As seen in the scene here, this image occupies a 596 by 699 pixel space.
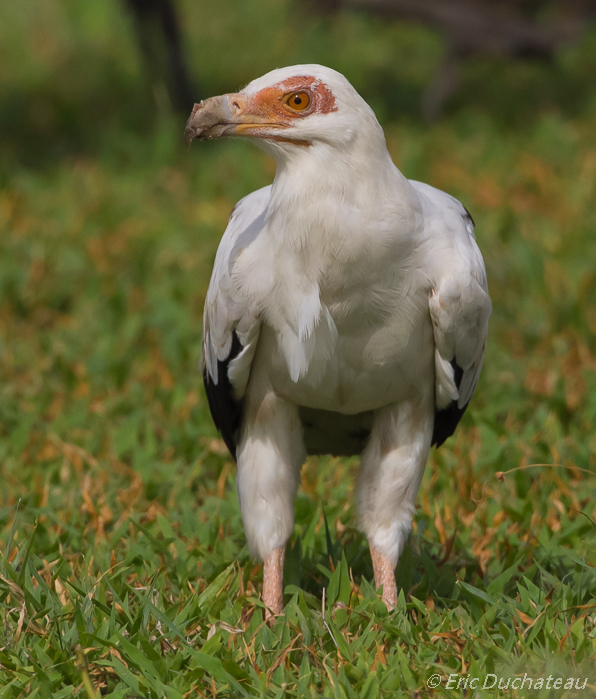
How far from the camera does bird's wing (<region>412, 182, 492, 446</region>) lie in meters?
2.99

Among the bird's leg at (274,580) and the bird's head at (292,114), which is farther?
the bird's leg at (274,580)

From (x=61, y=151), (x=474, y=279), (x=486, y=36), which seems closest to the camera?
(x=474, y=279)

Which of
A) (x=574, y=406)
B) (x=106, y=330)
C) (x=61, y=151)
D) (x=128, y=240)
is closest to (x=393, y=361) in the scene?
(x=574, y=406)

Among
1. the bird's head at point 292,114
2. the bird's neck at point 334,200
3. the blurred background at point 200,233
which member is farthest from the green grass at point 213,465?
the bird's head at point 292,114

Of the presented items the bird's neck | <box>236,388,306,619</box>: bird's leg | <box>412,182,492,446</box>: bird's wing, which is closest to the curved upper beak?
the bird's neck

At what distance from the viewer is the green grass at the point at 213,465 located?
2.94 m

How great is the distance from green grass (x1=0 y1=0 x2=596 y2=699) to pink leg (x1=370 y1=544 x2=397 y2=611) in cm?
5

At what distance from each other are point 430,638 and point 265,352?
3.54 ft

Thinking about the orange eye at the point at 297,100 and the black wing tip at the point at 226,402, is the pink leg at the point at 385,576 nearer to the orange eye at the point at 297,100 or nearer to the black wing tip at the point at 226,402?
the black wing tip at the point at 226,402

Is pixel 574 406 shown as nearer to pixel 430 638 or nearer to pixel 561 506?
pixel 561 506

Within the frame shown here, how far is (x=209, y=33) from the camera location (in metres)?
14.1

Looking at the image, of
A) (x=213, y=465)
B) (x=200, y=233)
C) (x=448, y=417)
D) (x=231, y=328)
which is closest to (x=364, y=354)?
(x=231, y=328)

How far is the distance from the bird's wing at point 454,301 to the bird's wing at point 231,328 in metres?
0.58

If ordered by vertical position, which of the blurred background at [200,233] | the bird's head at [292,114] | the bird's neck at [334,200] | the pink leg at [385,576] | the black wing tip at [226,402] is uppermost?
the bird's head at [292,114]
